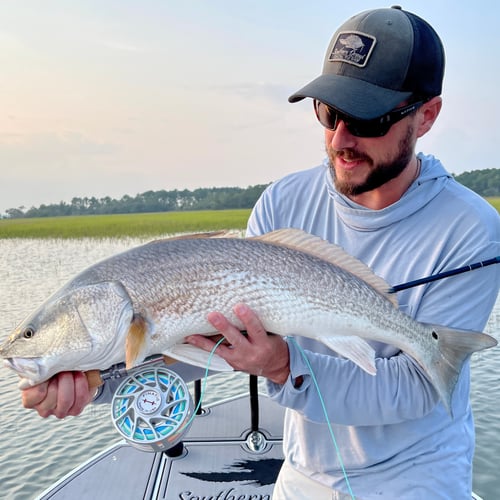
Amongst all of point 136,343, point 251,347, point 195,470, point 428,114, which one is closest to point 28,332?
point 136,343

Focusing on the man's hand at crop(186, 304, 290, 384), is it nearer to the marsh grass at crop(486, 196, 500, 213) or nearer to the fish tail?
the fish tail

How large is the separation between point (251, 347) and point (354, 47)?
1476mm

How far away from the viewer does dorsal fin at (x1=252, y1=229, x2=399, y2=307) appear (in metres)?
2.42

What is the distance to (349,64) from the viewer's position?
8.17 ft

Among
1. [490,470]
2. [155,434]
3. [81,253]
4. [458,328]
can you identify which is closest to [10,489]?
[155,434]

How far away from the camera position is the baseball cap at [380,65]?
2395 mm

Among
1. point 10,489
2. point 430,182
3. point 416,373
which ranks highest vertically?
point 430,182

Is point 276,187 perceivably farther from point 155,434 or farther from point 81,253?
point 81,253

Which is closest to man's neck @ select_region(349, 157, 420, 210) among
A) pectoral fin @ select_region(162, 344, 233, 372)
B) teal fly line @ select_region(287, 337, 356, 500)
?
teal fly line @ select_region(287, 337, 356, 500)

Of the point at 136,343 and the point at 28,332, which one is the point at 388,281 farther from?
the point at 28,332

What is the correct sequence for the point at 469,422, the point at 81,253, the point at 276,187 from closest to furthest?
1. the point at 469,422
2. the point at 276,187
3. the point at 81,253

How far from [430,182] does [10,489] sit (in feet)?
22.1

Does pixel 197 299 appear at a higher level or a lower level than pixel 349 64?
lower

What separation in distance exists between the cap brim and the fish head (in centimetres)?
128
